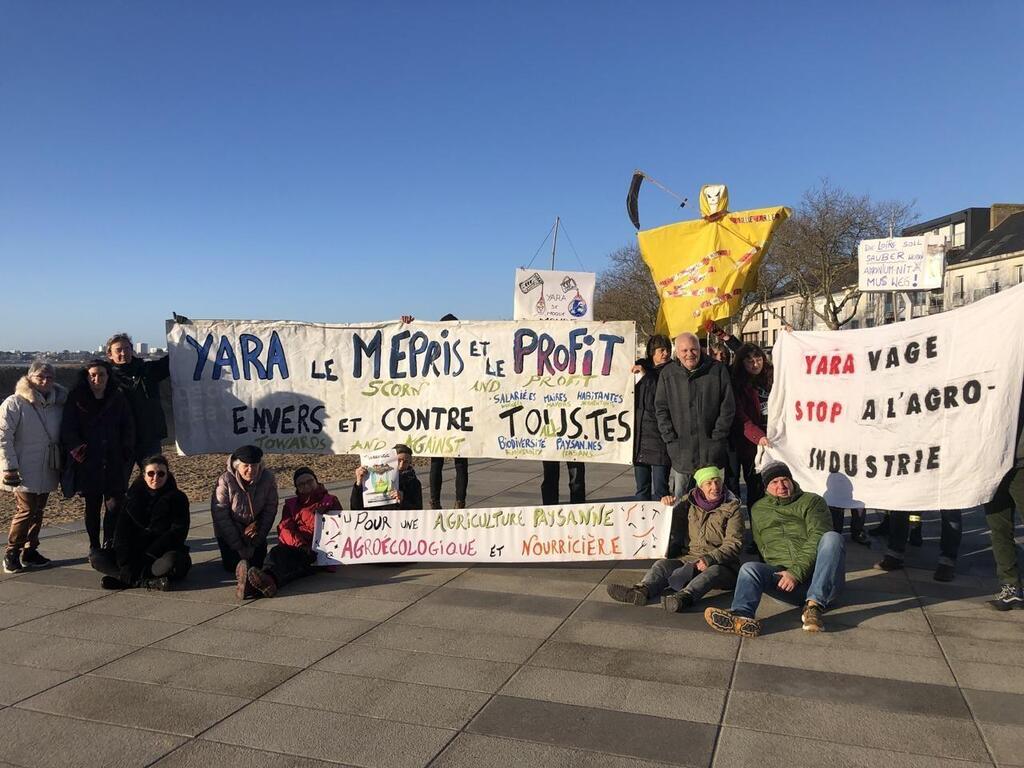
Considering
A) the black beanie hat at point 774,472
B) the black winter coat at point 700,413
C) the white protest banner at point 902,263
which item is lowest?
the black beanie hat at point 774,472

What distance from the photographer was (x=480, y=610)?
16.6 feet

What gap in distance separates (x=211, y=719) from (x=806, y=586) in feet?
12.0

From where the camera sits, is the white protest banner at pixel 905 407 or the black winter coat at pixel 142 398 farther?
the black winter coat at pixel 142 398

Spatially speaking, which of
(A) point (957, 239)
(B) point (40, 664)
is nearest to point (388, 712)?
(B) point (40, 664)

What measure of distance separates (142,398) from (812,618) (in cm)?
565

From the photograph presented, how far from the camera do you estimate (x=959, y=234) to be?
53906 millimetres

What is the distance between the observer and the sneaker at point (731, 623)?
4.52 metres

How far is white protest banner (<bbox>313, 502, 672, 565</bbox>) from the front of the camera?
580 cm

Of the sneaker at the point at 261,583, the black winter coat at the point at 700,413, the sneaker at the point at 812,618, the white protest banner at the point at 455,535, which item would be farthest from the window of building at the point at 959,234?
the sneaker at the point at 261,583

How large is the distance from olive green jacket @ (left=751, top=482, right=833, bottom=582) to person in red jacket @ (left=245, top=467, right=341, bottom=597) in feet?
10.8

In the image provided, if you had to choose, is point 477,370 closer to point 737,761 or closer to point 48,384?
point 48,384

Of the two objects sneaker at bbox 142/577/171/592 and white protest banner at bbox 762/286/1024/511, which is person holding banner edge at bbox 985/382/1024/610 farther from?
sneaker at bbox 142/577/171/592

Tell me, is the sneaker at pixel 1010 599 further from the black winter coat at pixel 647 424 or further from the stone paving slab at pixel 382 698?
the stone paving slab at pixel 382 698

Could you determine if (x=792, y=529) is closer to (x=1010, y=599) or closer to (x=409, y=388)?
(x=1010, y=599)
